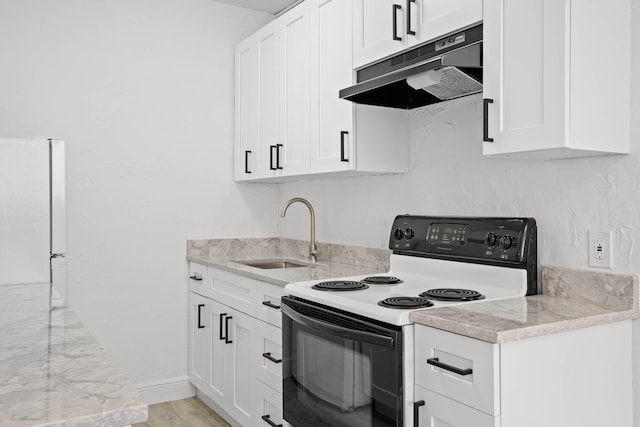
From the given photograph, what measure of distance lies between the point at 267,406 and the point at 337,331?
0.89 m

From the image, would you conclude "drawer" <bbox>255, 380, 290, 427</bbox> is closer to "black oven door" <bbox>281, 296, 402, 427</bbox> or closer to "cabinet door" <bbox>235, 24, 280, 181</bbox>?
"black oven door" <bbox>281, 296, 402, 427</bbox>

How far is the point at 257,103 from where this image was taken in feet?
10.9

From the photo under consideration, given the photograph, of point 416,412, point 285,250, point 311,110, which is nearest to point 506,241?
point 416,412

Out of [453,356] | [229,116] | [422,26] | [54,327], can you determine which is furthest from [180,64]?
[453,356]

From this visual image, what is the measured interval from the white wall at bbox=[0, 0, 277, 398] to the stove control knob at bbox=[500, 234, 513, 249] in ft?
6.74

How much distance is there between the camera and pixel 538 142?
1622 mm

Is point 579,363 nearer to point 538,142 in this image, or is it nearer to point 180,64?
point 538,142

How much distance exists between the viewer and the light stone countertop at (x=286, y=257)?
2578 mm

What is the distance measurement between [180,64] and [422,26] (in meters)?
1.89

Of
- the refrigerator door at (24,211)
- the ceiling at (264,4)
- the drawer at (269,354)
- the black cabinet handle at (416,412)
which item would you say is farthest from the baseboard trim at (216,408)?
the ceiling at (264,4)

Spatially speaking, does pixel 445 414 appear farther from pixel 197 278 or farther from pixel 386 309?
pixel 197 278

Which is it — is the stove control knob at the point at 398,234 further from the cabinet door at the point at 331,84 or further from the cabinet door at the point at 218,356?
the cabinet door at the point at 218,356

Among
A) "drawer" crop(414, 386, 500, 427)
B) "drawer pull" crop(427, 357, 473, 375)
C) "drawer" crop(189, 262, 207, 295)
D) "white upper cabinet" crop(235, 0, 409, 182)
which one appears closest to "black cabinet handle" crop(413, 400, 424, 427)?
"drawer" crop(414, 386, 500, 427)

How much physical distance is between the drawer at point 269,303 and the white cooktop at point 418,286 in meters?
0.23
